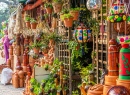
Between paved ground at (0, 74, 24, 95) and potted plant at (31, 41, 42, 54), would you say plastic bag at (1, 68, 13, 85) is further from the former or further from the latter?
potted plant at (31, 41, 42, 54)

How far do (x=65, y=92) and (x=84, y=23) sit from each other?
1371mm

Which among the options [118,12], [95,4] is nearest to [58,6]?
[95,4]

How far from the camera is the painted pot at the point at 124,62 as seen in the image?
8.35 ft

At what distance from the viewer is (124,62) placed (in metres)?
2.57

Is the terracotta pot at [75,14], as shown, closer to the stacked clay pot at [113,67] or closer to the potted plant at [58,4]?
the potted plant at [58,4]

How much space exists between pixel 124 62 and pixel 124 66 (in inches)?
1.3

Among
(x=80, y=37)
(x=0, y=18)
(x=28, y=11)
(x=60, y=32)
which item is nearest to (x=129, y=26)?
(x=80, y=37)

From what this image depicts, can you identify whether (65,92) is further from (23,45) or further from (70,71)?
(23,45)

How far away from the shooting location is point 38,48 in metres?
7.62

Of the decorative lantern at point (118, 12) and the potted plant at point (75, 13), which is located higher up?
the potted plant at point (75, 13)

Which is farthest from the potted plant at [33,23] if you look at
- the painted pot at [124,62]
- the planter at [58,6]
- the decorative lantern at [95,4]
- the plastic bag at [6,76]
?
the painted pot at [124,62]

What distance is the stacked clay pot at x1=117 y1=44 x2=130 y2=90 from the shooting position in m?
2.54

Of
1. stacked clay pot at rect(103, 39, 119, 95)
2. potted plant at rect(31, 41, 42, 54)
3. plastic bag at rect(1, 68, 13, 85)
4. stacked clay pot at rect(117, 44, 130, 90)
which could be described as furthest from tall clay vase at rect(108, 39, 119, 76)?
plastic bag at rect(1, 68, 13, 85)

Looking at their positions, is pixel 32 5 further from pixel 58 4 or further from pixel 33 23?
pixel 58 4
